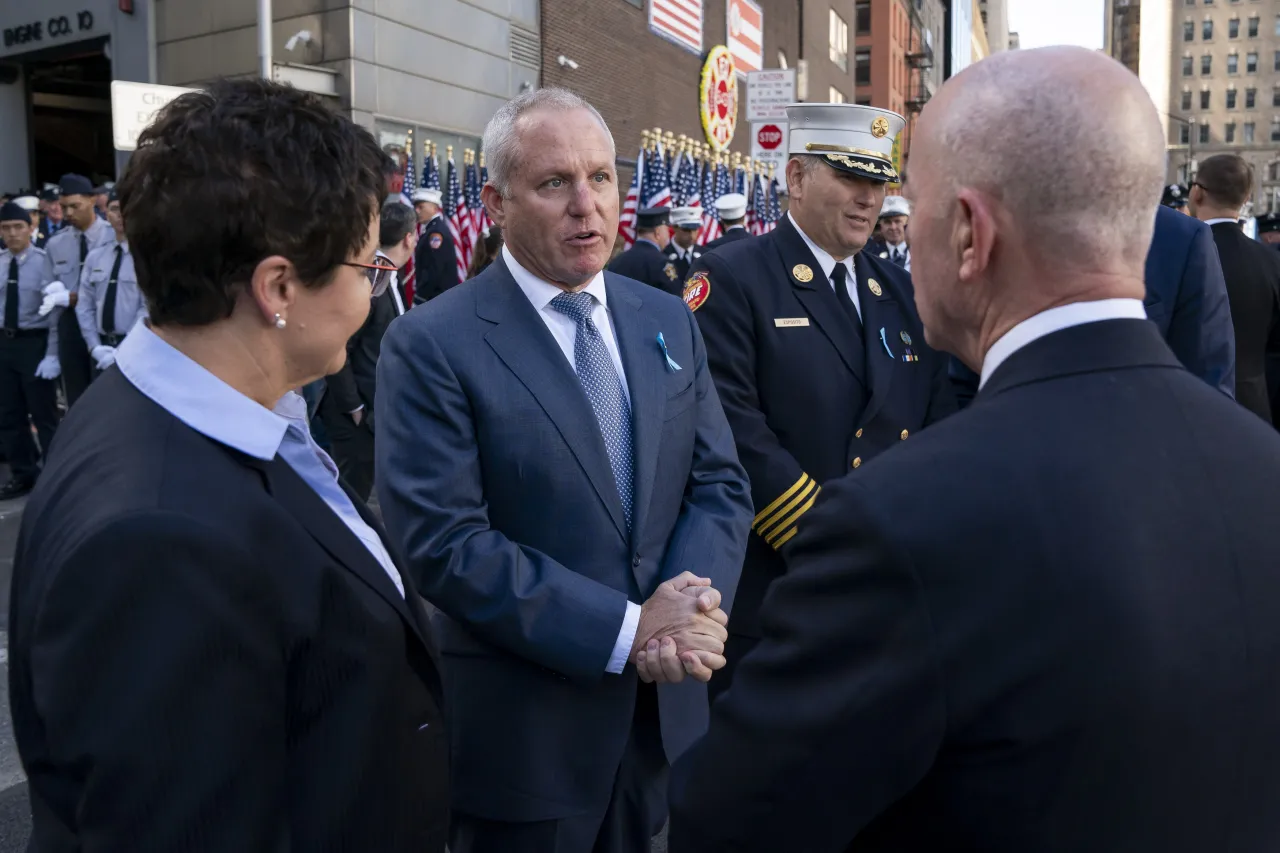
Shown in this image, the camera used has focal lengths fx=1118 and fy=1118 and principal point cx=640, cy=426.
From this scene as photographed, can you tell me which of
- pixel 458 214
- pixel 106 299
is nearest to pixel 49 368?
pixel 106 299

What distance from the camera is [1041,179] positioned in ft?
4.09

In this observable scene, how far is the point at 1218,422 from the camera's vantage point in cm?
127

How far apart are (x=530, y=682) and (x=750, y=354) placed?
4.27 feet

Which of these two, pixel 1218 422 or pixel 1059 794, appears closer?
A: pixel 1059 794

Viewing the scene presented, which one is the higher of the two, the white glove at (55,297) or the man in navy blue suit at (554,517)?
the white glove at (55,297)

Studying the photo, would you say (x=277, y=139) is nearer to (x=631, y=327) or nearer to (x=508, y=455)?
(x=508, y=455)

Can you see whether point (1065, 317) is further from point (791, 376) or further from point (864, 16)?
point (864, 16)

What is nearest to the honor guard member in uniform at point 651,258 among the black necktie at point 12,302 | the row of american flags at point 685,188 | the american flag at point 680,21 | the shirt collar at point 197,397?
the row of american flags at point 685,188

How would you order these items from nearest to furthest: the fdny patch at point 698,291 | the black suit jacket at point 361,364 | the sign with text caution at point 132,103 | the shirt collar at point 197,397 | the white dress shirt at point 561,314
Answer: the shirt collar at point 197,397
the white dress shirt at point 561,314
the fdny patch at point 698,291
the black suit jacket at point 361,364
the sign with text caution at point 132,103

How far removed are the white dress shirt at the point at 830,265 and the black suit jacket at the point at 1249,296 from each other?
291 centimetres

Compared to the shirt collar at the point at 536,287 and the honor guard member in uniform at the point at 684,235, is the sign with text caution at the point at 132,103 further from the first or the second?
the shirt collar at the point at 536,287

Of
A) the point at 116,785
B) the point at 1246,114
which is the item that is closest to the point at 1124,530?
the point at 116,785

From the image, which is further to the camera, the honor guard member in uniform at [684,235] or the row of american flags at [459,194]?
the row of american flags at [459,194]

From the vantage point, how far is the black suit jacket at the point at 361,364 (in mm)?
6480
